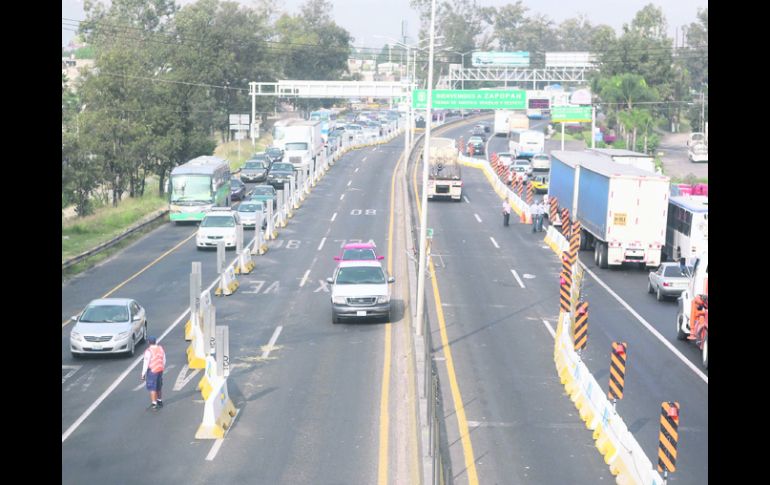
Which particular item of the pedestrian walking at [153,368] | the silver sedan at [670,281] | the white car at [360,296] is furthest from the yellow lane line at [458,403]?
the silver sedan at [670,281]

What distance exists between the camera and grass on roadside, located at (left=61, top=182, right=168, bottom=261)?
47062 mm

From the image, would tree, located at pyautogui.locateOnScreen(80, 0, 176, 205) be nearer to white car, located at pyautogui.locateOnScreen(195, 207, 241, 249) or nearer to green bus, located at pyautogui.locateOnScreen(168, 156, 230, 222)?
green bus, located at pyautogui.locateOnScreen(168, 156, 230, 222)

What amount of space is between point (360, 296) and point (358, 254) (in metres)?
6.13

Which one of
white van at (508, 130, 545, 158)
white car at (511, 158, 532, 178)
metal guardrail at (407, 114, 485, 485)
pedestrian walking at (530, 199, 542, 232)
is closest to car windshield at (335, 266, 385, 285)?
metal guardrail at (407, 114, 485, 485)

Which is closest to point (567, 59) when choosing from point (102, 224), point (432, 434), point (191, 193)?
point (191, 193)

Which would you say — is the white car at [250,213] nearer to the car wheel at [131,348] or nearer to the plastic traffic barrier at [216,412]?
the car wheel at [131,348]

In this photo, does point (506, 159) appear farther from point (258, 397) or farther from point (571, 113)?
point (258, 397)

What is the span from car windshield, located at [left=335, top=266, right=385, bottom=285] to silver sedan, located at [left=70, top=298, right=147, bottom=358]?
6.33 m

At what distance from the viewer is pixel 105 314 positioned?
89.9 ft

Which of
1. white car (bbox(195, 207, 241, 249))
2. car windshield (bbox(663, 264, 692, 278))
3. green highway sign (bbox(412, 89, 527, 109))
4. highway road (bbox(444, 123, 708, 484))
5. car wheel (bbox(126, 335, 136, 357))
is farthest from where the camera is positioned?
green highway sign (bbox(412, 89, 527, 109))

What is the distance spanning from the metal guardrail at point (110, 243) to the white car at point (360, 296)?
13884 millimetres
